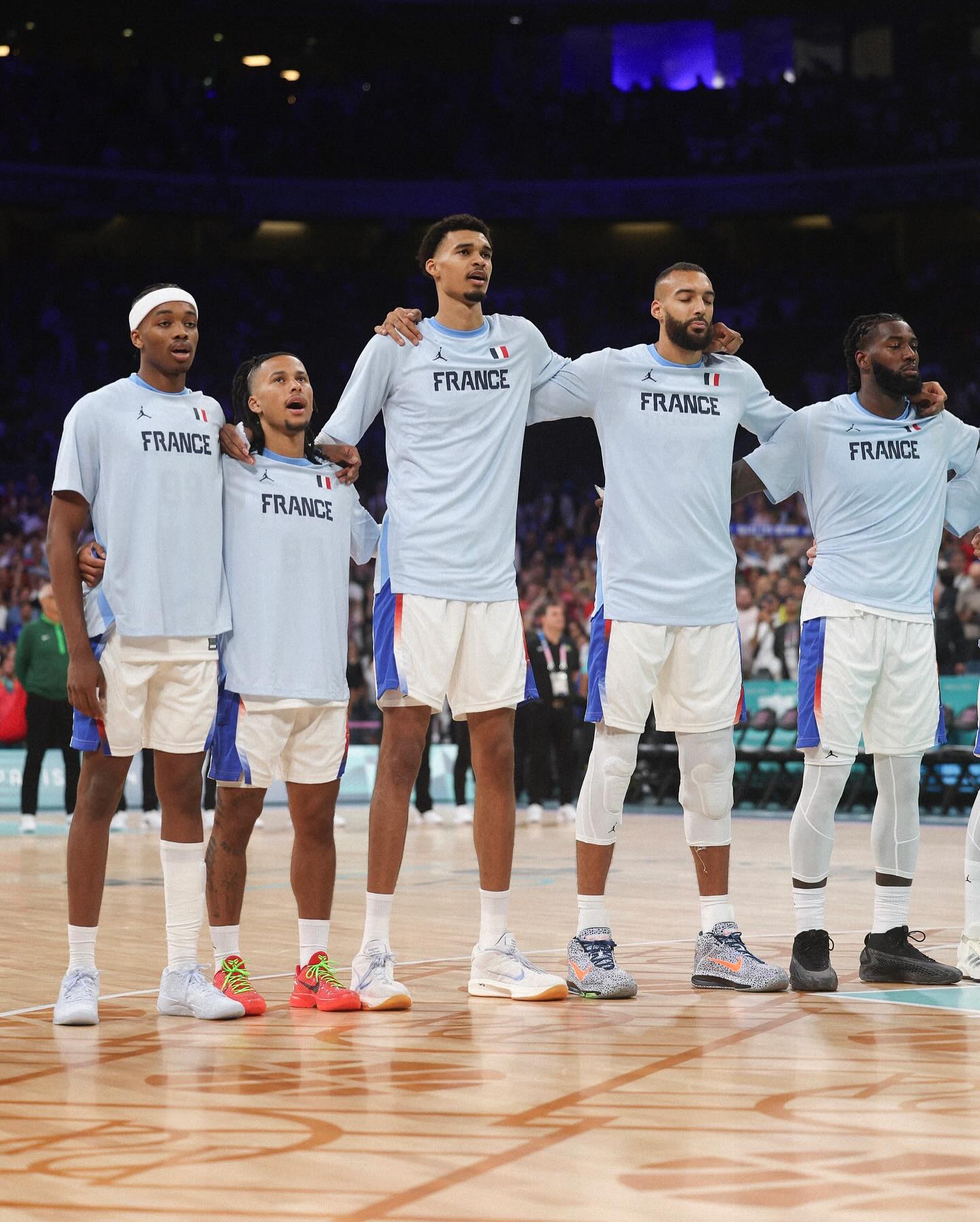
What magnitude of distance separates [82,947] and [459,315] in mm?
2282

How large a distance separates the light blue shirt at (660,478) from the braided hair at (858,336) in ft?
1.39

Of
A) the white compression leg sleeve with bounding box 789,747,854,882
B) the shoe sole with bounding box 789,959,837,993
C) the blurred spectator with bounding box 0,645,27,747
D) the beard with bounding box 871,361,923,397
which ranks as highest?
the beard with bounding box 871,361,923,397

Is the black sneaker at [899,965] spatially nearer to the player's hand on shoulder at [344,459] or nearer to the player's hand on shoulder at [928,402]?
the player's hand on shoulder at [928,402]

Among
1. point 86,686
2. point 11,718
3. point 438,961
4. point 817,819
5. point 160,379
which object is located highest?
point 160,379

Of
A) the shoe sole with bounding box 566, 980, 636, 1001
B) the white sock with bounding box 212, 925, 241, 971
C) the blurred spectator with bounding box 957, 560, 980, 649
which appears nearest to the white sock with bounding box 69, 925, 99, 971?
the white sock with bounding box 212, 925, 241, 971

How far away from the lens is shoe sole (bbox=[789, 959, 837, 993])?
198 inches

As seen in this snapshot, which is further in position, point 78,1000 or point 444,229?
point 444,229

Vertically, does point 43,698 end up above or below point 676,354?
below

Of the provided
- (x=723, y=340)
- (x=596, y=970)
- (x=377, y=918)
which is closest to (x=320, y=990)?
(x=377, y=918)

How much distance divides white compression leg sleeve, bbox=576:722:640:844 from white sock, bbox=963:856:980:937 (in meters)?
1.22

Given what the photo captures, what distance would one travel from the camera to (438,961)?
227 inches

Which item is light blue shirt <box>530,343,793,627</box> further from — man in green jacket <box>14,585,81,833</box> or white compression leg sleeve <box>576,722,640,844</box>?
man in green jacket <box>14,585,81,833</box>

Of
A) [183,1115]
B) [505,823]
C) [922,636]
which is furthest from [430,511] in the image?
[183,1115]

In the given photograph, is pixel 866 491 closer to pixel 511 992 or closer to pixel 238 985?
pixel 511 992
